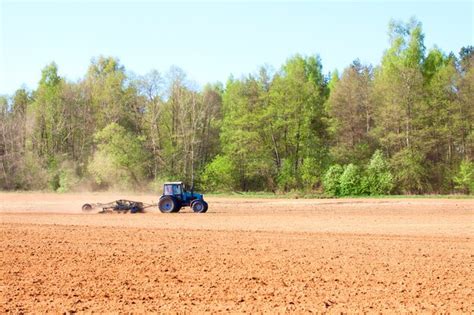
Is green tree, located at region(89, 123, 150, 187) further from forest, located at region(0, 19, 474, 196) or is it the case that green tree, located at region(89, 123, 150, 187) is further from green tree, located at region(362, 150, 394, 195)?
green tree, located at region(362, 150, 394, 195)

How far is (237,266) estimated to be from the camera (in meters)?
15.3

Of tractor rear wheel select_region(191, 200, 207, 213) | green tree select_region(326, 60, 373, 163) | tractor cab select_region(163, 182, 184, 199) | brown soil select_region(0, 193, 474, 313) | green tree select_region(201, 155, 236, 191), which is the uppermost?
green tree select_region(326, 60, 373, 163)

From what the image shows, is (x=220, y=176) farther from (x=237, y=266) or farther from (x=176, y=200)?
(x=237, y=266)

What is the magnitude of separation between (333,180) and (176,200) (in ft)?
78.4

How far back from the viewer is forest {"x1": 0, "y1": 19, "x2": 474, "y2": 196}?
175 ft

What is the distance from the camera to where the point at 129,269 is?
14.9 metres

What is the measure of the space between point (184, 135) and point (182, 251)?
44.4 m

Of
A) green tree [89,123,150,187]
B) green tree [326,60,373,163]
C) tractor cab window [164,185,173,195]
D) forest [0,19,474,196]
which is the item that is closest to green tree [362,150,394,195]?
forest [0,19,474,196]

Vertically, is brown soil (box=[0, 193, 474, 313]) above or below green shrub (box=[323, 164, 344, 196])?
below

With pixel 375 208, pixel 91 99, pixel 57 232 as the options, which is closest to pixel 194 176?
pixel 91 99

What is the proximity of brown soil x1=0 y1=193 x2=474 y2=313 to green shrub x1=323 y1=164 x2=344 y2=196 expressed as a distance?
2518 centimetres

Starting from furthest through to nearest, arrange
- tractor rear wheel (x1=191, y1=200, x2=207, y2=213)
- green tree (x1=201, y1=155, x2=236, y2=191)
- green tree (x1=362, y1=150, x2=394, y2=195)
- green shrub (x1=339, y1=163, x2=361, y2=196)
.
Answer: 1. green tree (x1=201, y1=155, x2=236, y2=191)
2. green shrub (x1=339, y1=163, x2=361, y2=196)
3. green tree (x1=362, y1=150, x2=394, y2=195)
4. tractor rear wheel (x1=191, y1=200, x2=207, y2=213)

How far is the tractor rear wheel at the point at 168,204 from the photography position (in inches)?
1298

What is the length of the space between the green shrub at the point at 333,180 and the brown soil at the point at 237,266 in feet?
82.6
